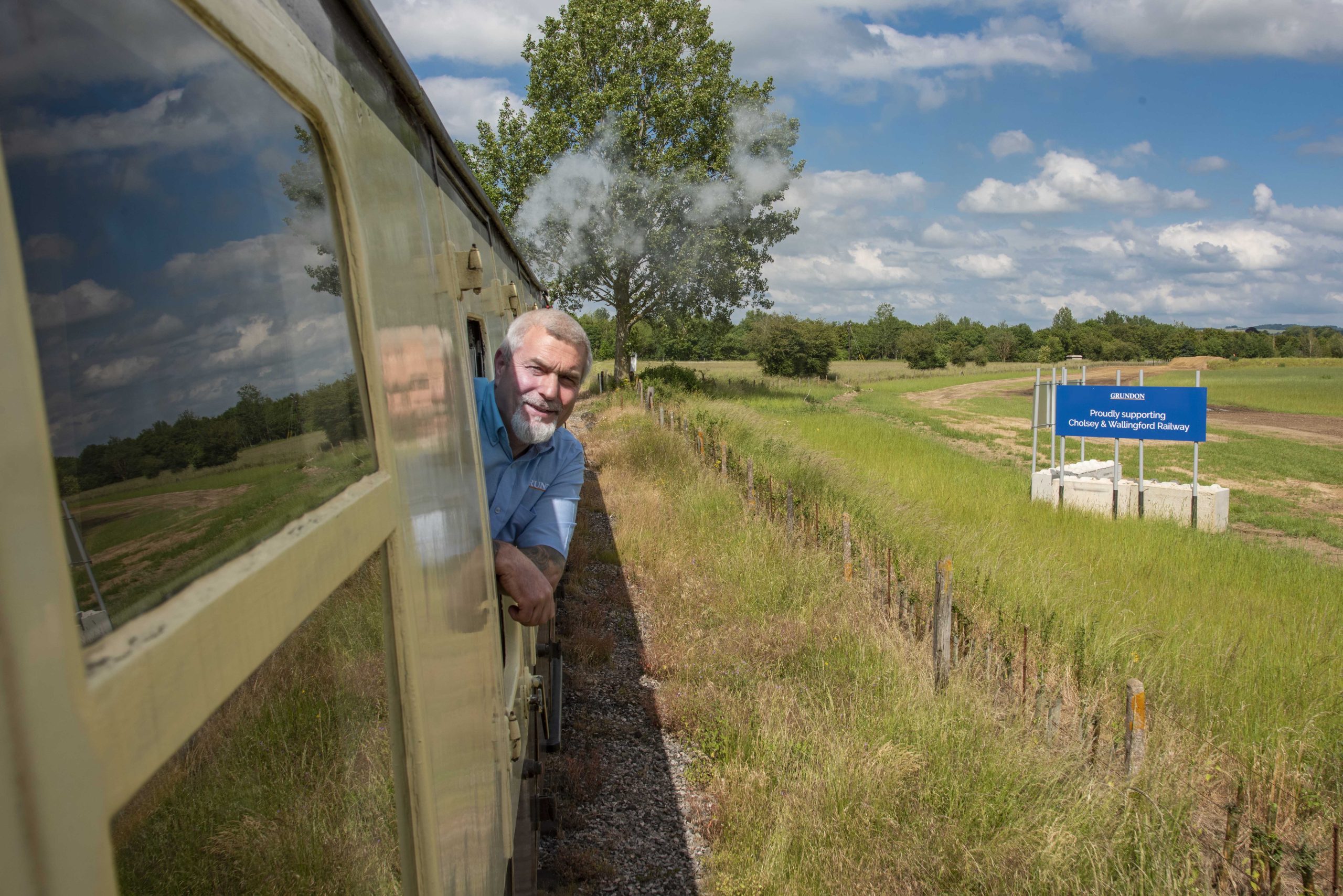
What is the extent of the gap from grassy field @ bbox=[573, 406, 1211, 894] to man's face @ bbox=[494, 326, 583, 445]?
87.7 inches

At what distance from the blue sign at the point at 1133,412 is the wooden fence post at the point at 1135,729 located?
8.19m

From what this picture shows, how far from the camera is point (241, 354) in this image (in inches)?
30.8

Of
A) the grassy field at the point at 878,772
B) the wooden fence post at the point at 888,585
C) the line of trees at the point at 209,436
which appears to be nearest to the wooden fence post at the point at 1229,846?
the grassy field at the point at 878,772

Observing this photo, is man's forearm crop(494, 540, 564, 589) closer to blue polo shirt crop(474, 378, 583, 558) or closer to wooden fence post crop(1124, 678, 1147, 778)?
blue polo shirt crop(474, 378, 583, 558)

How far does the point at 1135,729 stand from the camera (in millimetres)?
3438

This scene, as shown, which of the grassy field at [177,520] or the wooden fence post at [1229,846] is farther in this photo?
the wooden fence post at [1229,846]

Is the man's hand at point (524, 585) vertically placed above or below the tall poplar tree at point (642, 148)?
below

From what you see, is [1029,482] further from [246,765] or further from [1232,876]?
[246,765]

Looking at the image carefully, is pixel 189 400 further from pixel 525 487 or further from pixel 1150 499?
pixel 1150 499

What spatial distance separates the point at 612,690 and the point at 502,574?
3.49 meters

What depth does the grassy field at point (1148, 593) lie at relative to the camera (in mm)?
4488

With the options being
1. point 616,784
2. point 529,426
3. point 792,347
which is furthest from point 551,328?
point 792,347

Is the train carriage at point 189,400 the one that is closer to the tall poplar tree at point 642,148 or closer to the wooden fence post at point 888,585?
the wooden fence post at point 888,585

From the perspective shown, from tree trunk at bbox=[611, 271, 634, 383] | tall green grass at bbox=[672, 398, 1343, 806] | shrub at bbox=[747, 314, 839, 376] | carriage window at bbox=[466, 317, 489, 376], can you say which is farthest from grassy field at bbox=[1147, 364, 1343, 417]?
carriage window at bbox=[466, 317, 489, 376]
